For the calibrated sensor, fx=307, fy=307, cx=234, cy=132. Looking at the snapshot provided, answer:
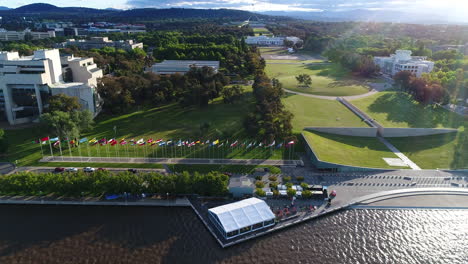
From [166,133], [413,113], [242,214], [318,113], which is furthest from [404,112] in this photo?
[242,214]

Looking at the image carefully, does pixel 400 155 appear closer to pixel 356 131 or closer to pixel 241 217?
pixel 356 131

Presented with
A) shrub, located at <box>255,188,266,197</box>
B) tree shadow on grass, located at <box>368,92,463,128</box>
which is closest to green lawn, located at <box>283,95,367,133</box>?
tree shadow on grass, located at <box>368,92,463,128</box>

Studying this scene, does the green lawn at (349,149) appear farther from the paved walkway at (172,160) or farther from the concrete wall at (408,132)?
the paved walkway at (172,160)

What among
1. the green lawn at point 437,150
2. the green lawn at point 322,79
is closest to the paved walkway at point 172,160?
the green lawn at point 437,150

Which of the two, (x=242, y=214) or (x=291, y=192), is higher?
(x=291, y=192)

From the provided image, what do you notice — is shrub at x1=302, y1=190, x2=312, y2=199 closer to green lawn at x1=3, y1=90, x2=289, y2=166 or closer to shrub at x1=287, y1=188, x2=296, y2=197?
shrub at x1=287, y1=188, x2=296, y2=197
